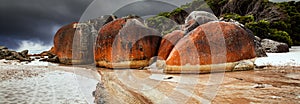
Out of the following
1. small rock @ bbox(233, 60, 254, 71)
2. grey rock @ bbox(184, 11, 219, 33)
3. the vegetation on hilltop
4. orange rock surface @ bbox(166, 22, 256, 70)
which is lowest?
small rock @ bbox(233, 60, 254, 71)

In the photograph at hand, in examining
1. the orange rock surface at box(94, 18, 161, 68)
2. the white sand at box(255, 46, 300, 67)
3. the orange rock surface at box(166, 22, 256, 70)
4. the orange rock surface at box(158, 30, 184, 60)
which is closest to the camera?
the orange rock surface at box(166, 22, 256, 70)

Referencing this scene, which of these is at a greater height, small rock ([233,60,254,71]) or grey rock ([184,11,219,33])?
grey rock ([184,11,219,33])

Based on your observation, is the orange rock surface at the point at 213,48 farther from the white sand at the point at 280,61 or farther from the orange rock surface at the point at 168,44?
the white sand at the point at 280,61

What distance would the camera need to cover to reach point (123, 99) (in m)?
2.74

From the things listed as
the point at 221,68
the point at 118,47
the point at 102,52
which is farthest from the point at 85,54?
the point at 221,68

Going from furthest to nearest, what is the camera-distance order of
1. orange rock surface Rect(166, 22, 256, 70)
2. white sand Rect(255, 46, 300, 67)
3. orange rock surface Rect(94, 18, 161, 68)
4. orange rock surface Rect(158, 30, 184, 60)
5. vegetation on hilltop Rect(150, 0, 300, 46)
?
1. vegetation on hilltop Rect(150, 0, 300, 46)
2. orange rock surface Rect(94, 18, 161, 68)
3. orange rock surface Rect(158, 30, 184, 60)
4. white sand Rect(255, 46, 300, 67)
5. orange rock surface Rect(166, 22, 256, 70)

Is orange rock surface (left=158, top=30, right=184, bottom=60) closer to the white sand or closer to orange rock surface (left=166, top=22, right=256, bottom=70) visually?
orange rock surface (left=166, top=22, right=256, bottom=70)

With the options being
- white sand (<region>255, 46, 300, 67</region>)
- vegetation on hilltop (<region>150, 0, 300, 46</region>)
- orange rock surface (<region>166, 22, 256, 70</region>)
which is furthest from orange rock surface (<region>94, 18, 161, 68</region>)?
vegetation on hilltop (<region>150, 0, 300, 46</region>)

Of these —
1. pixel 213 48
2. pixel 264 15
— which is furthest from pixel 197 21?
pixel 264 15

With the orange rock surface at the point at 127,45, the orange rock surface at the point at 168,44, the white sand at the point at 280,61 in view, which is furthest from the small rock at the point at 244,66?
the orange rock surface at the point at 127,45

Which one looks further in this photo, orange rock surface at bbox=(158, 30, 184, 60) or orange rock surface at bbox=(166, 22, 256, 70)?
orange rock surface at bbox=(158, 30, 184, 60)

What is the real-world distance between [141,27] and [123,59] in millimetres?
1313

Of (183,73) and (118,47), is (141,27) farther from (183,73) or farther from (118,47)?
(183,73)

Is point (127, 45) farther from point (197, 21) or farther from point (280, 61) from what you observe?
point (280, 61)
